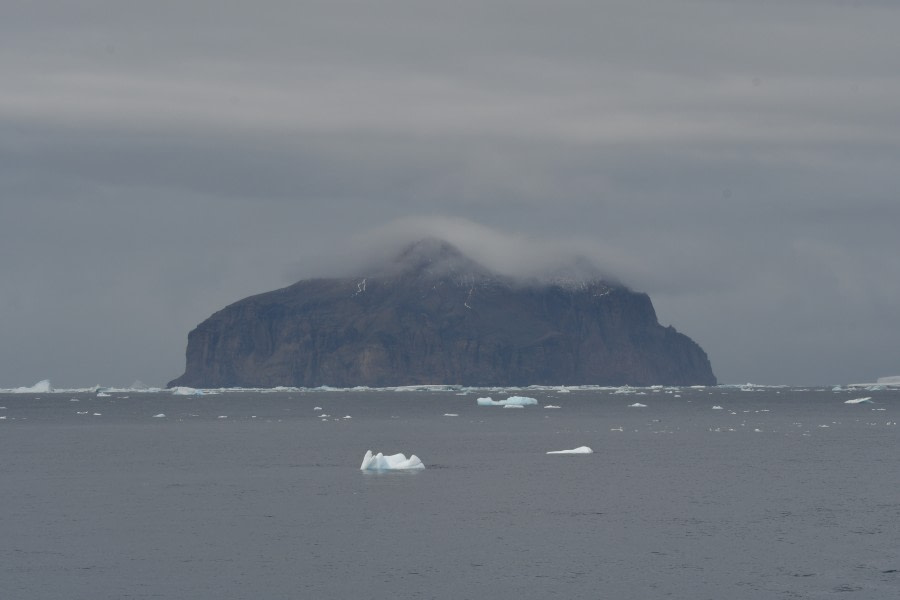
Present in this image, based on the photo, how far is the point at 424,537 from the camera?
46.4 meters

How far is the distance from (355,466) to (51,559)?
35612 millimetres

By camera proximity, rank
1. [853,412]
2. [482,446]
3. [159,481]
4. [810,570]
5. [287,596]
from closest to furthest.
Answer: [287,596] < [810,570] < [159,481] < [482,446] < [853,412]

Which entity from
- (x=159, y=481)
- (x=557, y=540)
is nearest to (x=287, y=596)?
(x=557, y=540)

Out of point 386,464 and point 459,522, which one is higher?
point 386,464

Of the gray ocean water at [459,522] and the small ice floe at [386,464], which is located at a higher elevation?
the small ice floe at [386,464]

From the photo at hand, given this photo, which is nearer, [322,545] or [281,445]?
[322,545]

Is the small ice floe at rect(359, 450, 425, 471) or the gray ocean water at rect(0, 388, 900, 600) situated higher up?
the small ice floe at rect(359, 450, 425, 471)

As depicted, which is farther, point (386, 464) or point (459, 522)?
point (386, 464)

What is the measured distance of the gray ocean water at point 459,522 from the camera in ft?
124

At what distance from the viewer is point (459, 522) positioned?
5009cm

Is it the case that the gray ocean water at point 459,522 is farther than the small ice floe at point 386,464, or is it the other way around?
the small ice floe at point 386,464

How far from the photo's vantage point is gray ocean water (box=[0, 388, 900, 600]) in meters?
37.9

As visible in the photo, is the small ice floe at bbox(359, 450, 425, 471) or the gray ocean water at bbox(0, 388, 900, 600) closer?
the gray ocean water at bbox(0, 388, 900, 600)

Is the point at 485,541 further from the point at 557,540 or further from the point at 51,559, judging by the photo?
the point at 51,559
